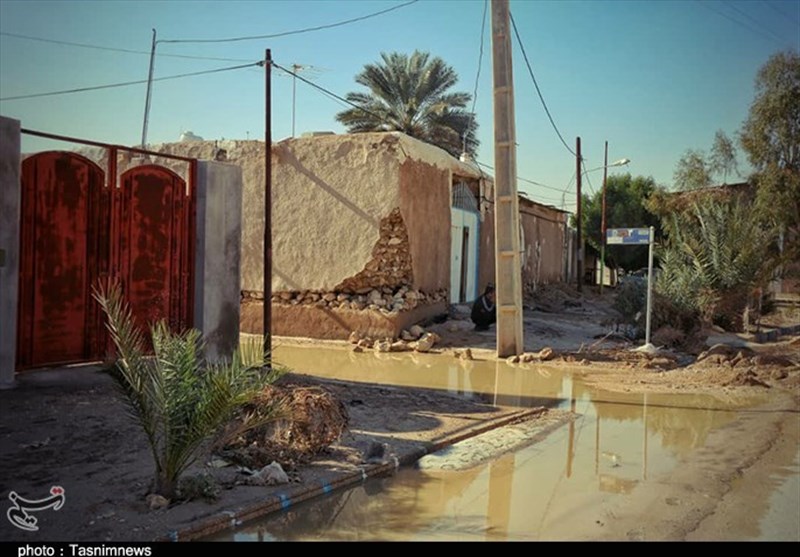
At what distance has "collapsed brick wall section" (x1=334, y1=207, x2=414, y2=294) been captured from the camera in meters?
15.0

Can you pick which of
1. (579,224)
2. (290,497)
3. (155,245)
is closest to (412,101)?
(579,224)

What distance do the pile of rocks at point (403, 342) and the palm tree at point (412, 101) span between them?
13306 mm

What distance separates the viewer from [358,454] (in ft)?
19.9

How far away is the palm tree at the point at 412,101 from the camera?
86.1 ft

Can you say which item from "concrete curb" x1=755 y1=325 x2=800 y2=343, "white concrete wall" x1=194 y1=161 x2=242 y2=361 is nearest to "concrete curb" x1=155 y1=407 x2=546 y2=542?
"white concrete wall" x1=194 y1=161 x2=242 y2=361

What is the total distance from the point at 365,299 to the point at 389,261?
102cm

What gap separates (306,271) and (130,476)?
10.8 meters

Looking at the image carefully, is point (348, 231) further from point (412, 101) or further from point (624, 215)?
point (624, 215)

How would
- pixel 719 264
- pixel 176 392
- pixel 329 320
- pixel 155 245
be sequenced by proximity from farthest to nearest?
1. pixel 719 264
2. pixel 329 320
3. pixel 155 245
4. pixel 176 392

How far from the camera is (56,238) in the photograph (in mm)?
8078

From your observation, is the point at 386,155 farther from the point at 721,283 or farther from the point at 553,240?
the point at 553,240

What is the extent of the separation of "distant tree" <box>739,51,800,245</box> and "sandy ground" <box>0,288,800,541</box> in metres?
11.2

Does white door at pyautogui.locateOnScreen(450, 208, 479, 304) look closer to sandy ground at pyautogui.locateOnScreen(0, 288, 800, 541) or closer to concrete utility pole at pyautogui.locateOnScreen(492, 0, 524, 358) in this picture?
concrete utility pole at pyautogui.locateOnScreen(492, 0, 524, 358)
